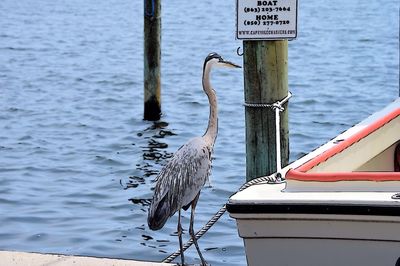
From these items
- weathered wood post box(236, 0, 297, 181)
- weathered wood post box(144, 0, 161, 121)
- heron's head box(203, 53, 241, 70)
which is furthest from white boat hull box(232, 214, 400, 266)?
weathered wood post box(144, 0, 161, 121)

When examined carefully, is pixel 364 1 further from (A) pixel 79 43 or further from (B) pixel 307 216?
(B) pixel 307 216

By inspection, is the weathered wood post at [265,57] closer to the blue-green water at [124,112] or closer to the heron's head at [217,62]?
the heron's head at [217,62]

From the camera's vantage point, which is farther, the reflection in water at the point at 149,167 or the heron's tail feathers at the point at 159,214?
the reflection in water at the point at 149,167

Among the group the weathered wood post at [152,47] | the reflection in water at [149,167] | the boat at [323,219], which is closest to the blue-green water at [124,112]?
the reflection in water at [149,167]

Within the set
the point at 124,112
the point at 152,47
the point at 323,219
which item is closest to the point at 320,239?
the point at 323,219

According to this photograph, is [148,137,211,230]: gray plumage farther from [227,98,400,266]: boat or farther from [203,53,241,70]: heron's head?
[227,98,400,266]: boat

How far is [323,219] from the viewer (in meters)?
5.78

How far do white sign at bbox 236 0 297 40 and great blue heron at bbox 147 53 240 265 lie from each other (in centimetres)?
37

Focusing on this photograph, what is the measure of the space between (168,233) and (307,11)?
3296 cm

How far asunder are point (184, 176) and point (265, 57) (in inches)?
35.7

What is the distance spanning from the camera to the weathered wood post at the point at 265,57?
7070 millimetres

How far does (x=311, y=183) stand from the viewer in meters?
5.96

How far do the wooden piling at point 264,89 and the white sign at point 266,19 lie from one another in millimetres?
77

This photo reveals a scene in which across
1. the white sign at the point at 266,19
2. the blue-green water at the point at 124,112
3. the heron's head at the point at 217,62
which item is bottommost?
the blue-green water at the point at 124,112
